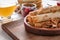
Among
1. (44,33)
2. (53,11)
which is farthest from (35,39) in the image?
(53,11)

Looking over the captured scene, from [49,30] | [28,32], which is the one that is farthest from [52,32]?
[28,32]

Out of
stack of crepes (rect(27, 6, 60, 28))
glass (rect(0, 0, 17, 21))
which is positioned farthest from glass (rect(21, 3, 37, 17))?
stack of crepes (rect(27, 6, 60, 28))

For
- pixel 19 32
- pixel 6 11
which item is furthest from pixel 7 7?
pixel 19 32

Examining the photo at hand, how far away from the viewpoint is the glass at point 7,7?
925mm

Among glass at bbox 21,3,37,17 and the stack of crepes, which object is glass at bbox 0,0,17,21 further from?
the stack of crepes

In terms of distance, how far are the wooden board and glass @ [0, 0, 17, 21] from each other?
0.11 meters

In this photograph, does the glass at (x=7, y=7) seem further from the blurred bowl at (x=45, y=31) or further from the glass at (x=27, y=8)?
the blurred bowl at (x=45, y=31)

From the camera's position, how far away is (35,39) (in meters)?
0.71

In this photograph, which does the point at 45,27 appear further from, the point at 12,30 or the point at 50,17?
the point at 12,30

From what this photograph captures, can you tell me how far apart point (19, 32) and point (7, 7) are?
0.71ft

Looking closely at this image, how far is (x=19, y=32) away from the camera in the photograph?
2.53 ft

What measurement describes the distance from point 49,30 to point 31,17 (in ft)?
0.37

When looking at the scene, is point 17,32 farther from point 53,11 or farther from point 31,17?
point 53,11

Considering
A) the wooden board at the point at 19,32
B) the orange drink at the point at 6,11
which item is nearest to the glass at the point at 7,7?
the orange drink at the point at 6,11
